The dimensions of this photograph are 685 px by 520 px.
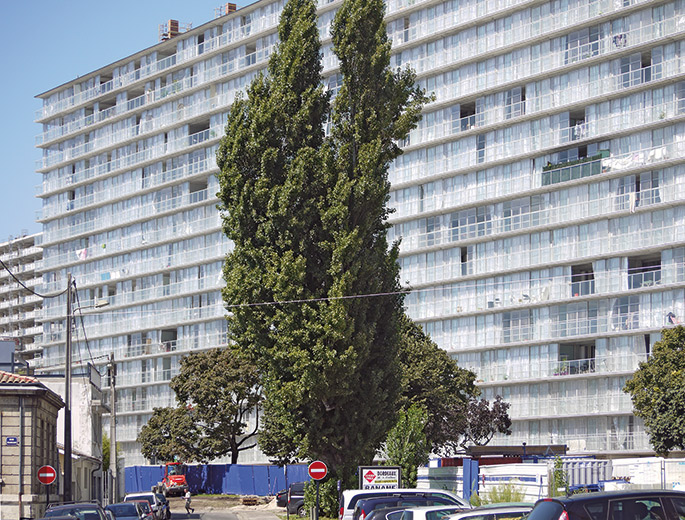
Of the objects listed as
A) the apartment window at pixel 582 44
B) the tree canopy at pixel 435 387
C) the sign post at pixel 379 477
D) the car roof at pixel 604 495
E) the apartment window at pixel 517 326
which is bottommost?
the sign post at pixel 379 477

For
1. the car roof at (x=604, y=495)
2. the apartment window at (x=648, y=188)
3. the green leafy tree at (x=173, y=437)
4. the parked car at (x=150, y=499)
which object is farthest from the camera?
the green leafy tree at (x=173, y=437)

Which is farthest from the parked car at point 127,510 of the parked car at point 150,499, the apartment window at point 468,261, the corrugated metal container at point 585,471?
the apartment window at point 468,261

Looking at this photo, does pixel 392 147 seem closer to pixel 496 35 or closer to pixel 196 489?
pixel 496 35

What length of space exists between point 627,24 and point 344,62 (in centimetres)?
3495

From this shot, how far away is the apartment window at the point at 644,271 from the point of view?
218ft

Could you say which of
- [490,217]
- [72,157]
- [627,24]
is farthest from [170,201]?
[627,24]

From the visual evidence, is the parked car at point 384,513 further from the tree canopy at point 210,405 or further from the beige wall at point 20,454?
the tree canopy at point 210,405

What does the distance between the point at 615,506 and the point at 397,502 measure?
35.5ft

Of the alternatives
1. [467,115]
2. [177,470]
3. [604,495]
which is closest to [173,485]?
[177,470]

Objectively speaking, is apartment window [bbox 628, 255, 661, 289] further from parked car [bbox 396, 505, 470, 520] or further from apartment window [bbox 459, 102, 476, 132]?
parked car [bbox 396, 505, 470, 520]

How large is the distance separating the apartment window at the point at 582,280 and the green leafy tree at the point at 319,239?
31763 mm

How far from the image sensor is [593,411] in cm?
6819

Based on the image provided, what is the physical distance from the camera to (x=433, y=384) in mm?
61250

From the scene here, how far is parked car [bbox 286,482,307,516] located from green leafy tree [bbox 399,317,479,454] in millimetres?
7413
